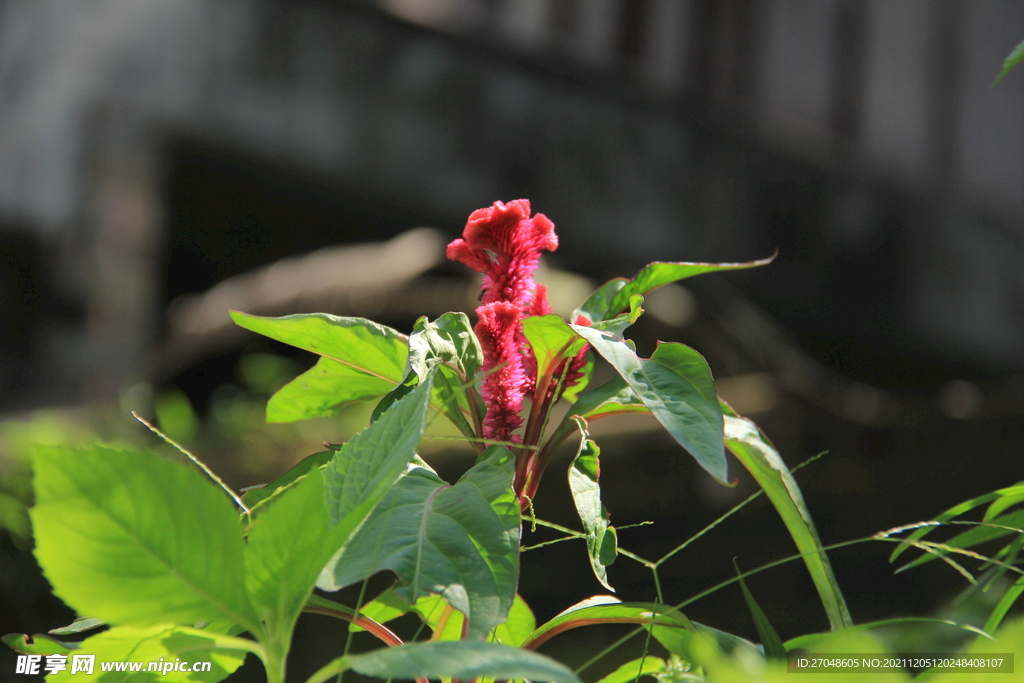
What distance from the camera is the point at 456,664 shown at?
23 cm

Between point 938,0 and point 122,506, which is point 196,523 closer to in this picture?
point 122,506

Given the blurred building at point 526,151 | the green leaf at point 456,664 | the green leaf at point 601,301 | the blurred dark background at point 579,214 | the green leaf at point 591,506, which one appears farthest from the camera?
the blurred building at point 526,151

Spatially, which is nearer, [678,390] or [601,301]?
[678,390]

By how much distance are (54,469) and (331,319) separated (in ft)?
0.59

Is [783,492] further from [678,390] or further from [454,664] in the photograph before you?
[454,664]

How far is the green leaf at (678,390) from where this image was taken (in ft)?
1.05

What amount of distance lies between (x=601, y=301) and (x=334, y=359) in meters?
0.15

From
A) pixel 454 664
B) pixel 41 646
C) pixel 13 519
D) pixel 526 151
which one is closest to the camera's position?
pixel 454 664

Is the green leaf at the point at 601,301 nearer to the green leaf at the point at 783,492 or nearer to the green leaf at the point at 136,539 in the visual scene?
the green leaf at the point at 783,492

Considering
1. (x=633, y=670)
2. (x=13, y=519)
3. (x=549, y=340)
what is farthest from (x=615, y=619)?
(x=13, y=519)

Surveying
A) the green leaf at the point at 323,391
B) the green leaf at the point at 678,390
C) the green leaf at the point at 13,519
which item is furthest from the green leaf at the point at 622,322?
the green leaf at the point at 13,519

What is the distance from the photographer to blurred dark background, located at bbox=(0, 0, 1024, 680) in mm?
1177

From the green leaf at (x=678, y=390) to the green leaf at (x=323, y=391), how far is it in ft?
0.48

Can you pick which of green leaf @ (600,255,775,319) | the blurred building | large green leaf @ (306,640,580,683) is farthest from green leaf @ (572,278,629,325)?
the blurred building
